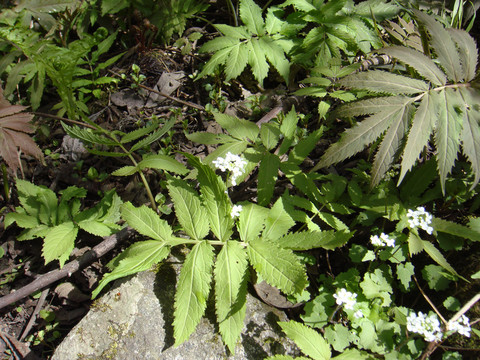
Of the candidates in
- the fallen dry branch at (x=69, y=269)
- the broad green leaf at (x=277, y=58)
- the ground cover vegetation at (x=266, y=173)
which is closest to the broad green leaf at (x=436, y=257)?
the ground cover vegetation at (x=266, y=173)

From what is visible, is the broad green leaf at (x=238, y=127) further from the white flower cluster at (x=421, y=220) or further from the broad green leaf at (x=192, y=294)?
the white flower cluster at (x=421, y=220)

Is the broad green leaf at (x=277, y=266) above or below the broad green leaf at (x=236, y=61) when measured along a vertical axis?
below

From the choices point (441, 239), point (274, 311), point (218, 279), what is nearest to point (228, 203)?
point (218, 279)

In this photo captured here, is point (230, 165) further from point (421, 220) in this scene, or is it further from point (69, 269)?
point (69, 269)

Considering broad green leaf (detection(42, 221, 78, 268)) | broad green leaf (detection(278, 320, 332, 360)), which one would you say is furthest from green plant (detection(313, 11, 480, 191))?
broad green leaf (detection(42, 221, 78, 268))

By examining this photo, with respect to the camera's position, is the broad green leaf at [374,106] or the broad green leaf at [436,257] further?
the broad green leaf at [436,257]

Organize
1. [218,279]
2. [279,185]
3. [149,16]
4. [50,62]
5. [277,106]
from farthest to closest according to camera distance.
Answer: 1. [149,16]
2. [277,106]
3. [279,185]
4. [50,62]
5. [218,279]

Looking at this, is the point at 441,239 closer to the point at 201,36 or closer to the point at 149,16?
the point at 201,36
